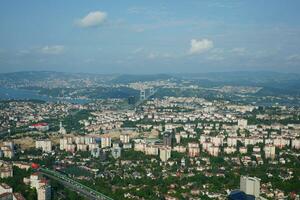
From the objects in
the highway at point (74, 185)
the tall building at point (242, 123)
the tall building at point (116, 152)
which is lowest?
the highway at point (74, 185)

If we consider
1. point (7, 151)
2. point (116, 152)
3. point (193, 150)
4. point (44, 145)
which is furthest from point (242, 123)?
point (7, 151)

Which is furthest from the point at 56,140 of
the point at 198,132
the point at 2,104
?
the point at 2,104

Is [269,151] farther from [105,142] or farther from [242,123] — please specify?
[242,123]

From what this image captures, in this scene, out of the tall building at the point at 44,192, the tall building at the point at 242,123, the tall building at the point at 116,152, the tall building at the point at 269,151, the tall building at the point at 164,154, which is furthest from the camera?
the tall building at the point at 242,123

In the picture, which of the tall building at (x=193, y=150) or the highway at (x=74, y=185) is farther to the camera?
the tall building at (x=193, y=150)

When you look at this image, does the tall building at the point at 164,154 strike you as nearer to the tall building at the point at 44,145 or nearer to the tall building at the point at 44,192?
the tall building at the point at 44,145

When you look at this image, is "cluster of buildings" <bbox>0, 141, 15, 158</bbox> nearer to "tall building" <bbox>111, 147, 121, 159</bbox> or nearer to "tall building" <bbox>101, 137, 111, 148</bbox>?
"tall building" <bbox>101, 137, 111, 148</bbox>

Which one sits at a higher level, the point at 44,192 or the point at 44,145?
the point at 44,192

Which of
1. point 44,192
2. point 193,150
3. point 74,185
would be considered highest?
point 44,192

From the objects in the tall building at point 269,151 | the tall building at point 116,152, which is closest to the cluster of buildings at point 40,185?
the tall building at point 116,152
